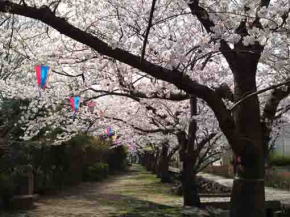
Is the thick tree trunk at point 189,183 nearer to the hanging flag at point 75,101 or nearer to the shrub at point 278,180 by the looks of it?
the hanging flag at point 75,101

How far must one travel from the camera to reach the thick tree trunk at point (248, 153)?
7266 millimetres

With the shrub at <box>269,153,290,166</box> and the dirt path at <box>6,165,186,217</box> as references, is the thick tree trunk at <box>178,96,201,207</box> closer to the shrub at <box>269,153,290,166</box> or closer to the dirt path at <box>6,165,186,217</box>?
the dirt path at <box>6,165,186,217</box>

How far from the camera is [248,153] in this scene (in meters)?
7.26

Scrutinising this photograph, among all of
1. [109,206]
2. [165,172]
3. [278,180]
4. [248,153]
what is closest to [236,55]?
[248,153]

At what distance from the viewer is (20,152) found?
1520cm

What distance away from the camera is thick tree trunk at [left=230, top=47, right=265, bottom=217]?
727cm

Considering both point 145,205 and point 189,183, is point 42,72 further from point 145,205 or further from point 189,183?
point 145,205

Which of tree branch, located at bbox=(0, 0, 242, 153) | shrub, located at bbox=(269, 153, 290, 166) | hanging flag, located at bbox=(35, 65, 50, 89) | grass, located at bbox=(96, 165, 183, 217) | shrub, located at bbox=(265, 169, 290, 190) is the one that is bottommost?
grass, located at bbox=(96, 165, 183, 217)

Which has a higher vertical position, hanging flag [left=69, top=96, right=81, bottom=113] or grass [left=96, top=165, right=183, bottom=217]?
hanging flag [left=69, top=96, right=81, bottom=113]

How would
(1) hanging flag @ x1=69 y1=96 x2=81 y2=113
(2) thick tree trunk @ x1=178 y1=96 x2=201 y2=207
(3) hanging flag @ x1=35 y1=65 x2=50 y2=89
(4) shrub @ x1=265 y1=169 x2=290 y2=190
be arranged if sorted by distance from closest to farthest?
(3) hanging flag @ x1=35 y1=65 x2=50 y2=89 < (1) hanging flag @ x1=69 y1=96 x2=81 y2=113 < (2) thick tree trunk @ x1=178 y1=96 x2=201 y2=207 < (4) shrub @ x1=265 y1=169 x2=290 y2=190

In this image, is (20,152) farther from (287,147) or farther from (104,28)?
(287,147)

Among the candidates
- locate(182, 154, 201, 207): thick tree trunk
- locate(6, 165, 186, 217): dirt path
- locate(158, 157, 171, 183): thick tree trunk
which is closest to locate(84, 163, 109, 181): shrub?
locate(158, 157, 171, 183): thick tree trunk

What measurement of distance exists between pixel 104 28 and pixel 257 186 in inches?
189

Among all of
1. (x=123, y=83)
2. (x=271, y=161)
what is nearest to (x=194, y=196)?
(x=123, y=83)
